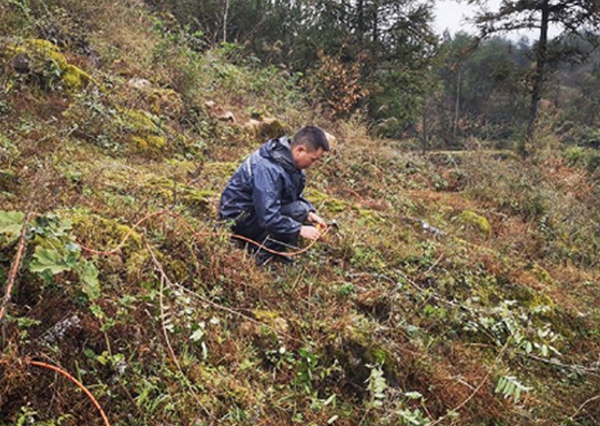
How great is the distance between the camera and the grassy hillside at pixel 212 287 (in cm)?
177

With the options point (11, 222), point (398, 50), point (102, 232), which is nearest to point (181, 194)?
point (102, 232)

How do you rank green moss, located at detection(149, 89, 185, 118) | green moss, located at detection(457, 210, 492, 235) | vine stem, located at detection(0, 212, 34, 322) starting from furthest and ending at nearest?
1. green moss, located at detection(149, 89, 185, 118)
2. green moss, located at detection(457, 210, 492, 235)
3. vine stem, located at detection(0, 212, 34, 322)

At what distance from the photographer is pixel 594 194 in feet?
30.1

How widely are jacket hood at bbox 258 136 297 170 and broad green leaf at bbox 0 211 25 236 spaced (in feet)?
6.57

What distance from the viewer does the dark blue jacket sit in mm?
3271

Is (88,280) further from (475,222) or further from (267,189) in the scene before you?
(475,222)

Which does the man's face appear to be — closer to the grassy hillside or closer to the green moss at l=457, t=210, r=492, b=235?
the grassy hillside

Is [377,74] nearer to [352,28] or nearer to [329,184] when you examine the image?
[352,28]

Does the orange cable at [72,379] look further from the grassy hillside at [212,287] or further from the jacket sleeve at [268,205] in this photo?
the jacket sleeve at [268,205]

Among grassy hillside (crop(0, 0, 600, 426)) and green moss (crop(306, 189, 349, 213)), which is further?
green moss (crop(306, 189, 349, 213))

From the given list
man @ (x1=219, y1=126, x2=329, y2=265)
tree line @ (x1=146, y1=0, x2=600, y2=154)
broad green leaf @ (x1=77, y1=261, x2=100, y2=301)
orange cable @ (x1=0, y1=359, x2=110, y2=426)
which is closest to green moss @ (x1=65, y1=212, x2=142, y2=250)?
broad green leaf @ (x1=77, y1=261, x2=100, y2=301)

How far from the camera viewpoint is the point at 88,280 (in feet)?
5.84

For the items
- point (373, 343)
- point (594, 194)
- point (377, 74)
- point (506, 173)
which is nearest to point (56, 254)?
point (373, 343)

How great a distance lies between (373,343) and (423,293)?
3.77 ft
